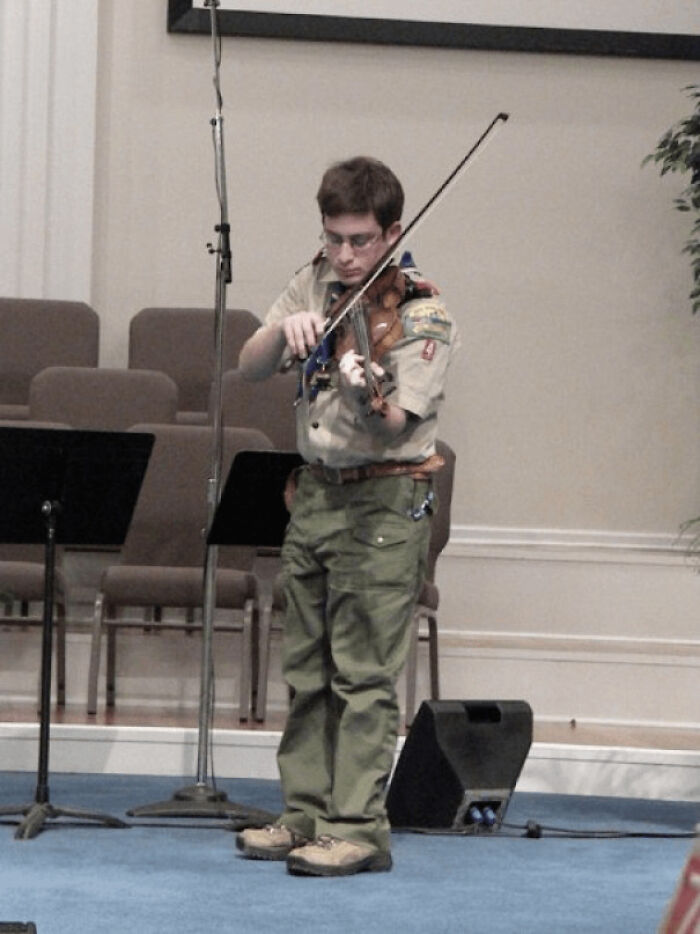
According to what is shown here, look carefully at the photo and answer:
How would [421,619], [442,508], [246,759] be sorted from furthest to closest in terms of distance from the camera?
[421,619]
[442,508]
[246,759]

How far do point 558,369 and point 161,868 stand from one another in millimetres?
4138

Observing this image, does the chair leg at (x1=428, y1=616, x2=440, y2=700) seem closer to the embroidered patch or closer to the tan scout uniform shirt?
the tan scout uniform shirt

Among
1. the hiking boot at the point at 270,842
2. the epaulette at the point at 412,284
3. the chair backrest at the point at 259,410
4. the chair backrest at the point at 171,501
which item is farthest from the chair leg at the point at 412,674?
the epaulette at the point at 412,284

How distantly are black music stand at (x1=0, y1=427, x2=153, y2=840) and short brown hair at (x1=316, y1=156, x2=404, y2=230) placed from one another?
2.26 feet

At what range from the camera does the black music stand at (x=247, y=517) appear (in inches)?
140

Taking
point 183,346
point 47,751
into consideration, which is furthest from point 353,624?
point 183,346

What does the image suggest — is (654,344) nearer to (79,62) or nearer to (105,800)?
(79,62)

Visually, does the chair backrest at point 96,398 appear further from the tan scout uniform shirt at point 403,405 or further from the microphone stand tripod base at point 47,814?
the tan scout uniform shirt at point 403,405

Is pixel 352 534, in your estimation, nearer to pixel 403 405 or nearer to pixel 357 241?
pixel 403 405

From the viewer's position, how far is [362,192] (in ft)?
10.2

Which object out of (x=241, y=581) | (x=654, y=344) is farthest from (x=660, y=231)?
(x=241, y=581)

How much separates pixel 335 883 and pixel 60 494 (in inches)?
42.1

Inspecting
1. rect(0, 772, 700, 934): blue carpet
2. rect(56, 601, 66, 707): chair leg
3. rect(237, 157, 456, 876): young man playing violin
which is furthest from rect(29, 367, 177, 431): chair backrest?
rect(237, 157, 456, 876): young man playing violin

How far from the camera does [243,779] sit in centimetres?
438
